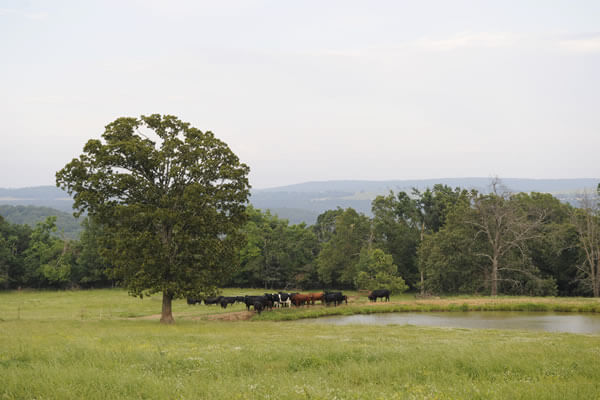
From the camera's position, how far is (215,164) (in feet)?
93.9

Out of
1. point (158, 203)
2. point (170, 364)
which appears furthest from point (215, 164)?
point (170, 364)

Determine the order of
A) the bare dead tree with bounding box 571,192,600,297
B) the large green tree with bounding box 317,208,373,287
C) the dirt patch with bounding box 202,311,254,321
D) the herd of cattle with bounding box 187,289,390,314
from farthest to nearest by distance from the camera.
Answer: the large green tree with bounding box 317,208,373,287 → the bare dead tree with bounding box 571,192,600,297 → the herd of cattle with bounding box 187,289,390,314 → the dirt patch with bounding box 202,311,254,321

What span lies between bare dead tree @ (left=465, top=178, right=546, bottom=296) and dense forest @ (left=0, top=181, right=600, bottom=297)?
14 centimetres

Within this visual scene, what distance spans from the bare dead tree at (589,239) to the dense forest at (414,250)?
157 millimetres

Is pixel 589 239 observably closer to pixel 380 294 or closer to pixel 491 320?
pixel 380 294

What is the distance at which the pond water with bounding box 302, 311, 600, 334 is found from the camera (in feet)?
90.8

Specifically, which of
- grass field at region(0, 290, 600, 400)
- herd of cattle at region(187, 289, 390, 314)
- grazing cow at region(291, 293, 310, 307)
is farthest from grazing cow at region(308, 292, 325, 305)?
grass field at region(0, 290, 600, 400)

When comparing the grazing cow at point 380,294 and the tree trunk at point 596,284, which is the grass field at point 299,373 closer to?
the grazing cow at point 380,294

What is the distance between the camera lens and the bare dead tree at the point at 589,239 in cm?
4732

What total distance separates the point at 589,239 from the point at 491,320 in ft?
78.4

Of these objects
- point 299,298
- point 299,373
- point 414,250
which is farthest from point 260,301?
point 414,250

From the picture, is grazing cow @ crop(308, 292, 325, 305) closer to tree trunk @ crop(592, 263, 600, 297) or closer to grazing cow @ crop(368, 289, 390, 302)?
grazing cow @ crop(368, 289, 390, 302)

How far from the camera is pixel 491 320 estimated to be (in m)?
31.3

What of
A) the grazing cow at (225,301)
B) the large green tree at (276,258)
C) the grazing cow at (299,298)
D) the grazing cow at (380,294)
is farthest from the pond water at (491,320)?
the large green tree at (276,258)
